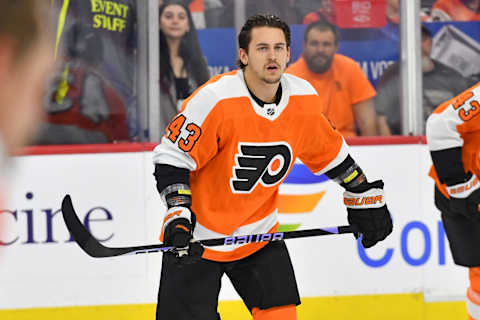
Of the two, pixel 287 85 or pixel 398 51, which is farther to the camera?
pixel 398 51

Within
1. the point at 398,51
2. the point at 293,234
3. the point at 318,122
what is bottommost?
the point at 293,234

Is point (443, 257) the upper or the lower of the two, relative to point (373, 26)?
lower

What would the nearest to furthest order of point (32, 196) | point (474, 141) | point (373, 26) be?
1. point (474, 141)
2. point (32, 196)
3. point (373, 26)

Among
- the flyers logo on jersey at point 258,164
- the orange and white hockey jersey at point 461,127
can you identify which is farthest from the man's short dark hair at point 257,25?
the orange and white hockey jersey at point 461,127

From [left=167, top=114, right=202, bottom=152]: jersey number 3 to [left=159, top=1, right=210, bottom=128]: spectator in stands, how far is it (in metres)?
1.30

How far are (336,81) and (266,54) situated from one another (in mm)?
1417

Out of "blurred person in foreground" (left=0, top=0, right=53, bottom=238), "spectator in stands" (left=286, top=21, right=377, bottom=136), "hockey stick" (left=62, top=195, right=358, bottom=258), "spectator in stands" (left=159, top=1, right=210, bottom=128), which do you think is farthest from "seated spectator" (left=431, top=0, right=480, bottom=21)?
"blurred person in foreground" (left=0, top=0, right=53, bottom=238)

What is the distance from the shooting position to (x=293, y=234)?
219cm

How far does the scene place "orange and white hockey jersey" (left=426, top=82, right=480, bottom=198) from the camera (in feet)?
9.45

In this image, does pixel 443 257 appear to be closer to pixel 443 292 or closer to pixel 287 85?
pixel 443 292

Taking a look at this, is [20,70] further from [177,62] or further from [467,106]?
[177,62]

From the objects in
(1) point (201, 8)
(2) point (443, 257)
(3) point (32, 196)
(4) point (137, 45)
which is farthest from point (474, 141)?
(3) point (32, 196)

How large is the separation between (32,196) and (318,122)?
1573 mm

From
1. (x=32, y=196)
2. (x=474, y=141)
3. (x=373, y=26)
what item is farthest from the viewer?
(x=373, y=26)
